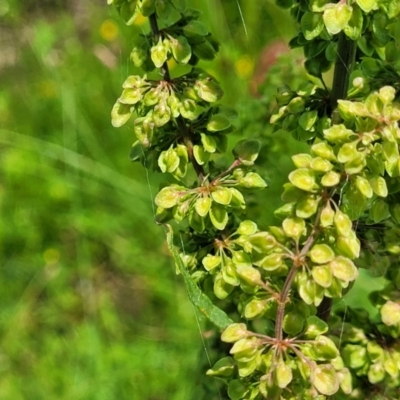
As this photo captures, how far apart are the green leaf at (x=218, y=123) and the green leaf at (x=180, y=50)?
8cm

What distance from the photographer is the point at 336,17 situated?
2.41 feet

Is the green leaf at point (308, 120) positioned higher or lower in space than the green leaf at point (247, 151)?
higher

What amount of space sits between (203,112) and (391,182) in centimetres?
28

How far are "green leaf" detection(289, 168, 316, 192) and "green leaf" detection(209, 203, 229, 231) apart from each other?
18 cm

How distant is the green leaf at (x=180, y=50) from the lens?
855 millimetres

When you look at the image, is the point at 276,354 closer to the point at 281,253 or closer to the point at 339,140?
the point at 281,253

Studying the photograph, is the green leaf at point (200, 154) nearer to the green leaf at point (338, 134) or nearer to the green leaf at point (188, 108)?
the green leaf at point (188, 108)

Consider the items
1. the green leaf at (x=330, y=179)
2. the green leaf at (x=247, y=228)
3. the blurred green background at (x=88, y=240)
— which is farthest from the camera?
the blurred green background at (x=88, y=240)

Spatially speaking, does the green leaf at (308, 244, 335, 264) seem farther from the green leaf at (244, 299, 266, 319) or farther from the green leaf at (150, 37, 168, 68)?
the green leaf at (150, 37, 168, 68)

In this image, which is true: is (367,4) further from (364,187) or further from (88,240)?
(88,240)

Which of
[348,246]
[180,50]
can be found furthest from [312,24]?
[348,246]

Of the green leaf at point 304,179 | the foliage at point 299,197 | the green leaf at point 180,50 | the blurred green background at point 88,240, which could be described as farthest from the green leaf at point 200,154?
the blurred green background at point 88,240

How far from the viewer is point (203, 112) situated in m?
0.91

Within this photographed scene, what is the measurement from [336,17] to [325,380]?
0.37 m
